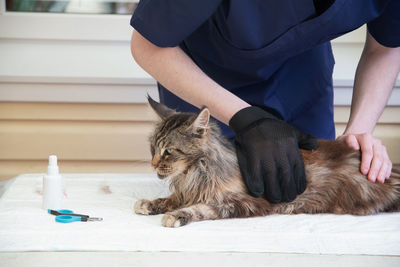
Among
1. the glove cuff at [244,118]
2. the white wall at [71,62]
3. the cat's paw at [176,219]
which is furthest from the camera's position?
the white wall at [71,62]

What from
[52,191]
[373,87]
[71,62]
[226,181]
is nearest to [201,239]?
[226,181]

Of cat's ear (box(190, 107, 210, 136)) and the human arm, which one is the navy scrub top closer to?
the human arm

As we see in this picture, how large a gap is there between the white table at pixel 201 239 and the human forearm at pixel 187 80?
343mm

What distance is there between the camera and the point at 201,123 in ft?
4.68

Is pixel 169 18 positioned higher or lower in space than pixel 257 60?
higher

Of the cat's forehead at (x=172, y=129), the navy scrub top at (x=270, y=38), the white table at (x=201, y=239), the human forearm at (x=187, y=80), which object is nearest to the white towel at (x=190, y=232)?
the white table at (x=201, y=239)

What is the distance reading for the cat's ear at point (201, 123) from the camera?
1.37 metres

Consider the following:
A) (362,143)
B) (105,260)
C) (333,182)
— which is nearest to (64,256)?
(105,260)

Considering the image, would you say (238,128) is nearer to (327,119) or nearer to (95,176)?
(327,119)

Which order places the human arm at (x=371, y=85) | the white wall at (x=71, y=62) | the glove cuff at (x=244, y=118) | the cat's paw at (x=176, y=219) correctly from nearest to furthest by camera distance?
the cat's paw at (x=176, y=219) → the glove cuff at (x=244, y=118) → the human arm at (x=371, y=85) → the white wall at (x=71, y=62)

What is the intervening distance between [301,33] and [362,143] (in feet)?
1.35

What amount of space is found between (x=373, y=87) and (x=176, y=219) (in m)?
0.94

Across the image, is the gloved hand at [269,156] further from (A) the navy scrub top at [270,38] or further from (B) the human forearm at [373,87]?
(B) the human forearm at [373,87]

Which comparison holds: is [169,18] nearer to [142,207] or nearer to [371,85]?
[142,207]
